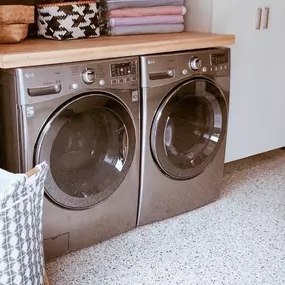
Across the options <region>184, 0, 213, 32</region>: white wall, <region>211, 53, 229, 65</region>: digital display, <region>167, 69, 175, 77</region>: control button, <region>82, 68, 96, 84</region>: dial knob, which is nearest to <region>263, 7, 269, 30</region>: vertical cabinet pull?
<region>184, 0, 213, 32</region>: white wall

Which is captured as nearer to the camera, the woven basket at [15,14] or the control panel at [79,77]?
the control panel at [79,77]

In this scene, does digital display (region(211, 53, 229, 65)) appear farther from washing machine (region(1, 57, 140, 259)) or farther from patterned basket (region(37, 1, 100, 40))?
patterned basket (region(37, 1, 100, 40))

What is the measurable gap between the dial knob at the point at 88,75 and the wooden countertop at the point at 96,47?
0.05 metres

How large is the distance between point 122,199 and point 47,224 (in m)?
0.38

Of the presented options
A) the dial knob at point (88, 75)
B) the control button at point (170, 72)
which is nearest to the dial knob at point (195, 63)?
the control button at point (170, 72)

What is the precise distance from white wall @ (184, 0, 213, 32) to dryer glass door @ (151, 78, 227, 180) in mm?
404

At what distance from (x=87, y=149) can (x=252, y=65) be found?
1.20 meters

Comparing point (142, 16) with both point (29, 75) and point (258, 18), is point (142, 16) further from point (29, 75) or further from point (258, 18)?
point (29, 75)

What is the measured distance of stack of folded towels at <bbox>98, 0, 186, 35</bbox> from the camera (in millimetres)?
2250

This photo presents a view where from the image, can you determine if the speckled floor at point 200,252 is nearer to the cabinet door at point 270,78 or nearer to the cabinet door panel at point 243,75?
the cabinet door panel at point 243,75

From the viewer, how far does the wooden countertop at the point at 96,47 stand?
5.47 ft

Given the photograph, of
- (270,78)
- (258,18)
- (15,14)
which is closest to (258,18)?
(258,18)

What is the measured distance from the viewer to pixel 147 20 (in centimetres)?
230

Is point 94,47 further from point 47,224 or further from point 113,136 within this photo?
point 47,224
